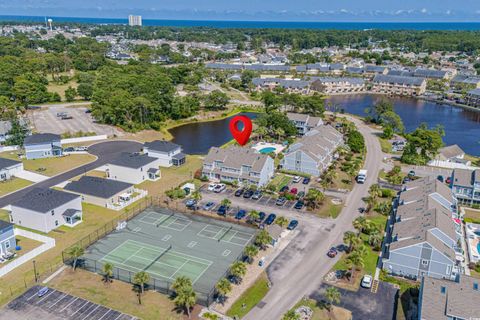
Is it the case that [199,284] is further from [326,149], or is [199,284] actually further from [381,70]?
[381,70]

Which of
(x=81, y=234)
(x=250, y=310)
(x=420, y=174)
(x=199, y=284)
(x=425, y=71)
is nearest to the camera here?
(x=250, y=310)

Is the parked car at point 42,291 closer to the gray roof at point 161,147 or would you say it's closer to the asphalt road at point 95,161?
the asphalt road at point 95,161

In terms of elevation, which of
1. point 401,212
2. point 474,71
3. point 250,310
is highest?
point 474,71

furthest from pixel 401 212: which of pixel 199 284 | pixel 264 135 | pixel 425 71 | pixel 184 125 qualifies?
pixel 425 71

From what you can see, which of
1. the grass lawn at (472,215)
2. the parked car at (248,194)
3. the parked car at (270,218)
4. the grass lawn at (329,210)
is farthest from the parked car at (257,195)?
the grass lawn at (472,215)

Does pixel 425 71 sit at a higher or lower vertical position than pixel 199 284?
higher

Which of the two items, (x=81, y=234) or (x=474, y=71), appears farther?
(x=474, y=71)

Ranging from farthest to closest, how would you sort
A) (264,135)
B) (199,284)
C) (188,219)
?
1. (264,135)
2. (188,219)
3. (199,284)
